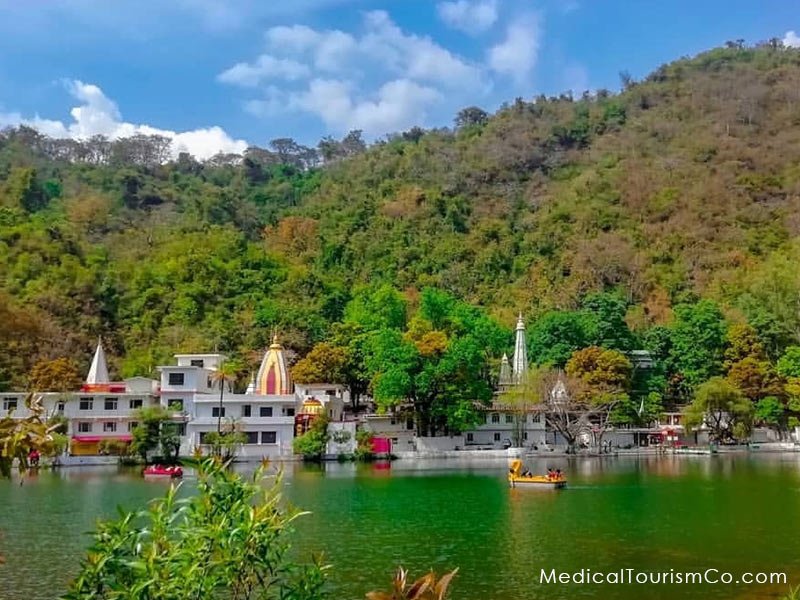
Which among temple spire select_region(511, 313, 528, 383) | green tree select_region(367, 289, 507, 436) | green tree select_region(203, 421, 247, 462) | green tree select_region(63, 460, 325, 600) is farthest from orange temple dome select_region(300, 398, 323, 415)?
green tree select_region(63, 460, 325, 600)

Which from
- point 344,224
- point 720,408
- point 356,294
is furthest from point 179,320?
point 720,408

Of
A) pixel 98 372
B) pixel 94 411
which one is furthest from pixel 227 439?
pixel 98 372

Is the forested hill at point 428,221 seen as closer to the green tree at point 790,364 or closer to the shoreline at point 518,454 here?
the green tree at point 790,364

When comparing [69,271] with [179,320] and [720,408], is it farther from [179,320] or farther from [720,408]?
[720,408]

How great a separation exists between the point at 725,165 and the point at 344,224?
45.0m

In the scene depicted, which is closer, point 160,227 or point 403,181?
point 160,227

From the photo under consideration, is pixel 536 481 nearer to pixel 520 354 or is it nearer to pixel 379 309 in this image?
pixel 520 354

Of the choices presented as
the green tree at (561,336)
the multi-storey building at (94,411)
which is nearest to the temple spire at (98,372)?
the multi-storey building at (94,411)

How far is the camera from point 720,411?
60.5 m

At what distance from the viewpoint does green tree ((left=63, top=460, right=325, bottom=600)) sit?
19.5ft

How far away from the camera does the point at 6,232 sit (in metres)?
70.9

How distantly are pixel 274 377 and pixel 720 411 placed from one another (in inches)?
1234

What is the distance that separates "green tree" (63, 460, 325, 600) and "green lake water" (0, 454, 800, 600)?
10149 mm

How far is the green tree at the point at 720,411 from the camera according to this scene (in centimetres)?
5897
